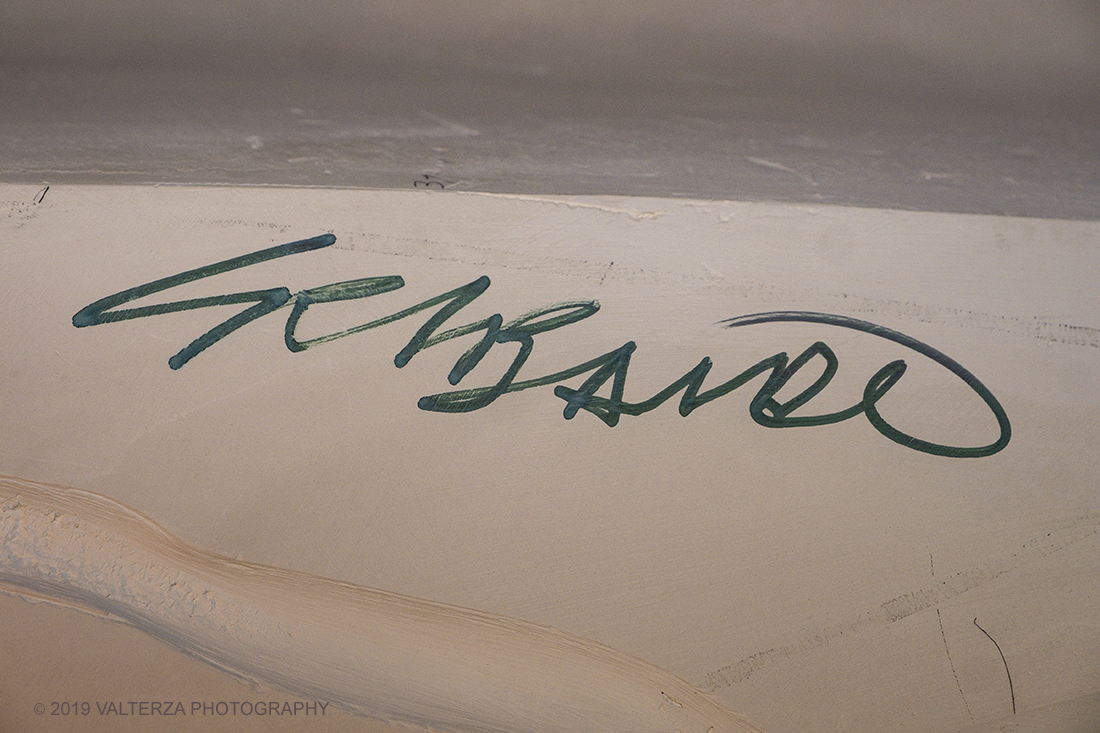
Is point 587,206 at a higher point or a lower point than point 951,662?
higher

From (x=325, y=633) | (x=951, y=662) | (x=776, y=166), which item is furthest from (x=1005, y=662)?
(x=325, y=633)

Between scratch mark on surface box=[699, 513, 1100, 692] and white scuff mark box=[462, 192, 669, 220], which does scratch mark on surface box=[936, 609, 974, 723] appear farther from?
white scuff mark box=[462, 192, 669, 220]

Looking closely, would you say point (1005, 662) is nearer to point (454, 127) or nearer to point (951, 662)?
point (951, 662)

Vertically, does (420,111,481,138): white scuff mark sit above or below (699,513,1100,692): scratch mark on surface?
above

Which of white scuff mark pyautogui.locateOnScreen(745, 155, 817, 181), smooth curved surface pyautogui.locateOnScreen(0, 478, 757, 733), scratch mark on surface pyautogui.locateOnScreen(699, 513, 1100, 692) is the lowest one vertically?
smooth curved surface pyautogui.locateOnScreen(0, 478, 757, 733)

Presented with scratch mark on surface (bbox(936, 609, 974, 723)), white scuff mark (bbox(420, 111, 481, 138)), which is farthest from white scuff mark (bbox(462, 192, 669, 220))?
scratch mark on surface (bbox(936, 609, 974, 723))

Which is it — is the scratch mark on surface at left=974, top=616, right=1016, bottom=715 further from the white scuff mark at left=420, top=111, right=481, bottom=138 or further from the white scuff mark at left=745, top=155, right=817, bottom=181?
the white scuff mark at left=420, top=111, right=481, bottom=138

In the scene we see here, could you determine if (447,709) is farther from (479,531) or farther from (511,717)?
(479,531)

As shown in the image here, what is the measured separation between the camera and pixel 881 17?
689 millimetres
